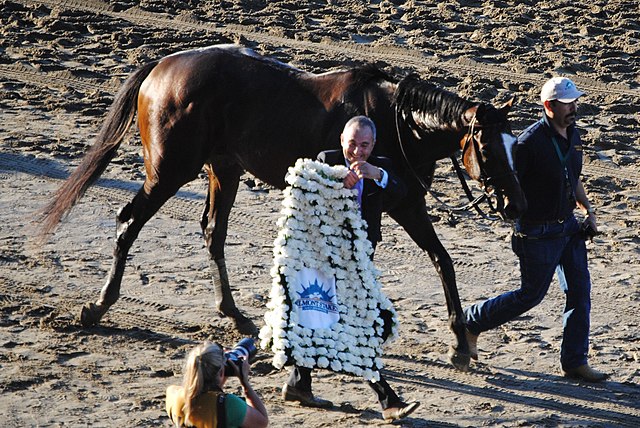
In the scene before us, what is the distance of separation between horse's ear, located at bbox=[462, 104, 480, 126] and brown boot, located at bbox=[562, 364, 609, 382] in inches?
61.3

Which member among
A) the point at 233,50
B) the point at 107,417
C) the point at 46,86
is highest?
the point at 233,50

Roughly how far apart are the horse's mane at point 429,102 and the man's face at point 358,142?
2.95 feet

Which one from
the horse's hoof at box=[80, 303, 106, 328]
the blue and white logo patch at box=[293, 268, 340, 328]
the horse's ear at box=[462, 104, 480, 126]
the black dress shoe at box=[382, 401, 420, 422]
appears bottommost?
the horse's hoof at box=[80, 303, 106, 328]

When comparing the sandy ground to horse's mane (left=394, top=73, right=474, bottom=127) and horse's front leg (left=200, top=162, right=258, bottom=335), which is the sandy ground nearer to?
horse's front leg (left=200, top=162, right=258, bottom=335)

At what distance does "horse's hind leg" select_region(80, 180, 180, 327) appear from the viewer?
287 inches

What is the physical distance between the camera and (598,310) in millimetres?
7633

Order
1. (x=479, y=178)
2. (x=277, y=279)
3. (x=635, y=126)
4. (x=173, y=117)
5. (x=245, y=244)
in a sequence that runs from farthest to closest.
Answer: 1. (x=635, y=126)
2. (x=245, y=244)
3. (x=173, y=117)
4. (x=479, y=178)
5. (x=277, y=279)

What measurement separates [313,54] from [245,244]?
4.50 m

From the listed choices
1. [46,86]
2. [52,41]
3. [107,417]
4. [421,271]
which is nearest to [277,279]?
[107,417]

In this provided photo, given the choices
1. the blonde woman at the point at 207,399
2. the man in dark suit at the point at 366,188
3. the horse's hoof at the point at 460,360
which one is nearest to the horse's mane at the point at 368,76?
the man in dark suit at the point at 366,188

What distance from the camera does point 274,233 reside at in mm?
8914

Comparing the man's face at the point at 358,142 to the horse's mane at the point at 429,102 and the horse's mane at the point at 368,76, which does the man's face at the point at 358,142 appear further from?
the horse's mane at the point at 368,76

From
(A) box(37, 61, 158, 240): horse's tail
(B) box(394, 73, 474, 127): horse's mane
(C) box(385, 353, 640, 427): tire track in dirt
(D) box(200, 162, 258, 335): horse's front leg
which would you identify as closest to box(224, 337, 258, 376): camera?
(C) box(385, 353, 640, 427): tire track in dirt

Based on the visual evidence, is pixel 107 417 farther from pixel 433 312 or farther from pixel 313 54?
pixel 313 54
